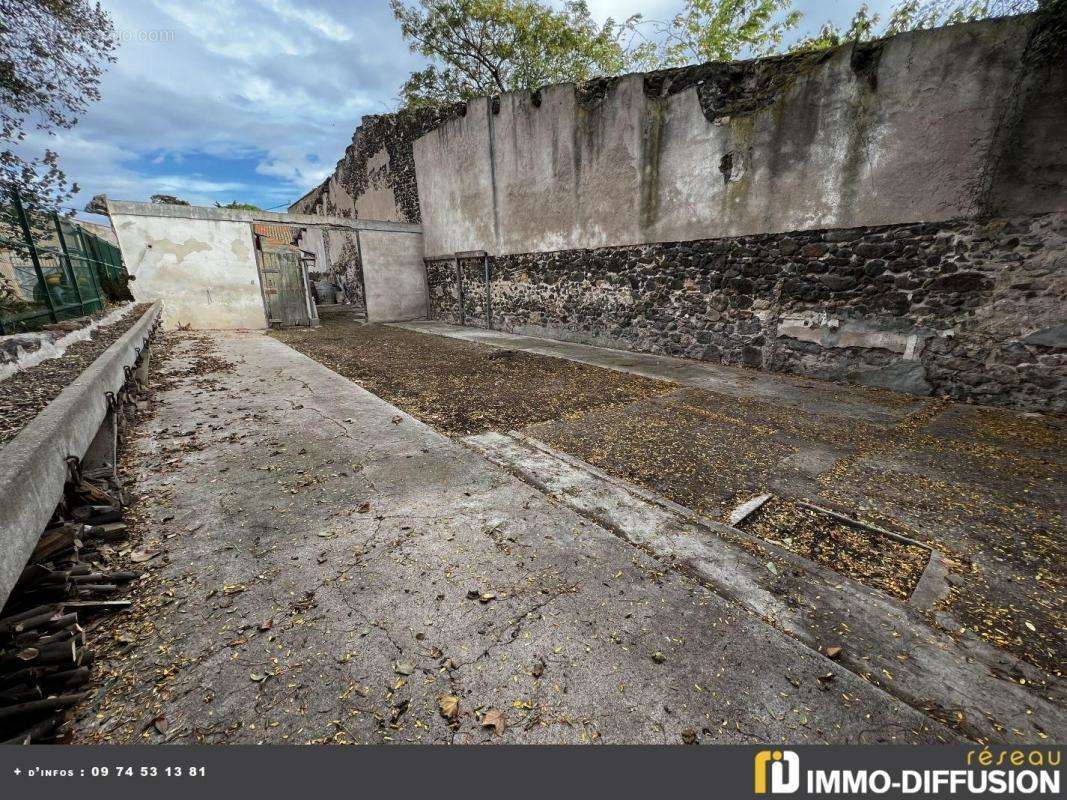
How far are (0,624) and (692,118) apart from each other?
29.6 ft

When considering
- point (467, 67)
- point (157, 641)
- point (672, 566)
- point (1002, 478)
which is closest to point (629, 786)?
point (672, 566)

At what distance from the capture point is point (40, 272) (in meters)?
5.32

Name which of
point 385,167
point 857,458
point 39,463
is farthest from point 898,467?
point 385,167

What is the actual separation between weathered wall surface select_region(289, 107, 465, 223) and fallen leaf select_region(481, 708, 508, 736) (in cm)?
1372

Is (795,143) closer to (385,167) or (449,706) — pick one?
(449,706)

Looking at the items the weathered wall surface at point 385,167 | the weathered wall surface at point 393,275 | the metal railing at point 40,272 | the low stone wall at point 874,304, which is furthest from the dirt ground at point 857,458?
the weathered wall surface at point 385,167

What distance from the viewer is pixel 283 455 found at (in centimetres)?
336

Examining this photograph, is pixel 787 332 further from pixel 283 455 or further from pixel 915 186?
pixel 283 455

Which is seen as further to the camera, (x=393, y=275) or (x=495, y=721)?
(x=393, y=275)

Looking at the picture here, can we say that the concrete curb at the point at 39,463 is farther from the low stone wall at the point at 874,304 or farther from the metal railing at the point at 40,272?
the low stone wall at the point at 874,304

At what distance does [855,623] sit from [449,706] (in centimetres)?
173

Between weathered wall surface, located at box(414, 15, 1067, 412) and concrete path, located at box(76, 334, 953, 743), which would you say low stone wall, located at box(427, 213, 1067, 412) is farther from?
concrete path, located at box(76, 334, 953, 743)

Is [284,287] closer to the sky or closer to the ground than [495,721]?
closer to the sky

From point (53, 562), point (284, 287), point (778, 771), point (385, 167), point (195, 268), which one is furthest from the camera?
point (385, 167)
